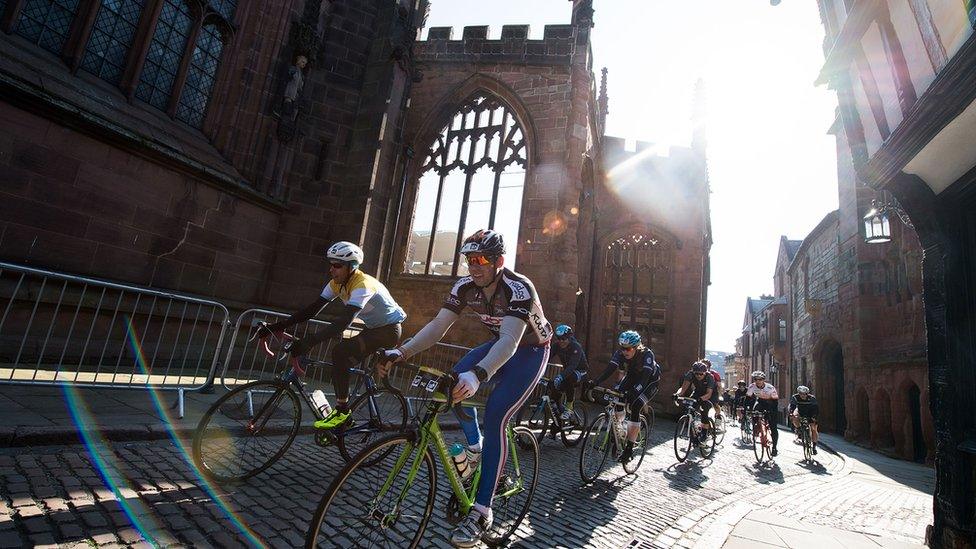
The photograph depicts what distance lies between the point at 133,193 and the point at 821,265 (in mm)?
29873

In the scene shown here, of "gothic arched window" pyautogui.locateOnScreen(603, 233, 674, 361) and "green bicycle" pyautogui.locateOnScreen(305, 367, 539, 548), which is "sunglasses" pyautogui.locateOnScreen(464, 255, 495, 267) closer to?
Answer: "green bicycle" pyautogui.locateOnScreen(305, 367, 539, 548)

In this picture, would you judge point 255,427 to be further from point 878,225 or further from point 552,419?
point 878,225

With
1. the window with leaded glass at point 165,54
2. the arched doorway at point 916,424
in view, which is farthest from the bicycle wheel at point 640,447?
the arched doorway at point 916,424

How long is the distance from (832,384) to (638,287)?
12.7 metres

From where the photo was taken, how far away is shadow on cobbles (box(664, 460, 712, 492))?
5.99 meters

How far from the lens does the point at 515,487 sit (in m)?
3.19

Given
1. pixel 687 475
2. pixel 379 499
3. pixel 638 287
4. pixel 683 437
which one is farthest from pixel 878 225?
pixel 379 499

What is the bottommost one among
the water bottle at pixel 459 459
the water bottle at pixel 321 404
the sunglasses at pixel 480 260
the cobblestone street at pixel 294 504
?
the cobblestone street at pixel 294 504

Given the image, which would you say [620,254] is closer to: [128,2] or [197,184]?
Answer: [197,184]

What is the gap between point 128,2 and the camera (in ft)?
25.8

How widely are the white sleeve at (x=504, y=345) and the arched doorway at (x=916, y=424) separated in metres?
18.9

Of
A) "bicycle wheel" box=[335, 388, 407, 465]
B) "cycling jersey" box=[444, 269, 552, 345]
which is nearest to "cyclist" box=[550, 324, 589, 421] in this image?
"bicycle wheel" box=[335, 388, 407, 465]

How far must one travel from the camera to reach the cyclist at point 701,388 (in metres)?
8.76

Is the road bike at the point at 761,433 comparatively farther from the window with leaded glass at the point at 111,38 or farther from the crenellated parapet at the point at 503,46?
the window with leaded glass at the point at 111,38
